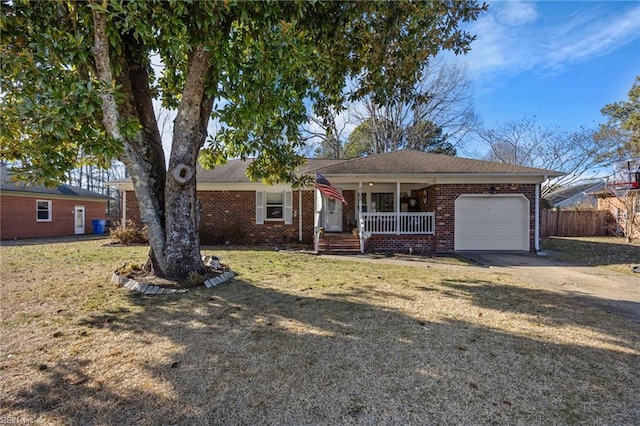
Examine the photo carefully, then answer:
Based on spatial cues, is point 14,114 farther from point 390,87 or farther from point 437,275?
point 437,275

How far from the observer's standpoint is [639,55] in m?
10.5

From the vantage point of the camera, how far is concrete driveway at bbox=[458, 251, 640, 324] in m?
5.37

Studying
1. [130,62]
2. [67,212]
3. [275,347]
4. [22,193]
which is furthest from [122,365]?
[67,212]

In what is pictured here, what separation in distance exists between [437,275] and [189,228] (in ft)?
18.4

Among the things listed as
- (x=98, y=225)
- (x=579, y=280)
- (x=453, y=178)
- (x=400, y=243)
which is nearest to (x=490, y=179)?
(x=453, y=178)

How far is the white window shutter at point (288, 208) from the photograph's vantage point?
14.8 m

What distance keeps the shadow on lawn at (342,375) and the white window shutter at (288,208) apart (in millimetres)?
10188

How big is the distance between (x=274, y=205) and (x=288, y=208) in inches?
27.3

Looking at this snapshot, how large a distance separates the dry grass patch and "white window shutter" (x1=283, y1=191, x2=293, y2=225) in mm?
8808

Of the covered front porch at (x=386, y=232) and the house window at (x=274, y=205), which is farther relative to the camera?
the house window at (x=274, y=205)

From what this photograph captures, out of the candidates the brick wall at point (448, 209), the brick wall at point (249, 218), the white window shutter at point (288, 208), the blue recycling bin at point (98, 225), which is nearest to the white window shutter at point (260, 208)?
the brick wall at point (249, 218)

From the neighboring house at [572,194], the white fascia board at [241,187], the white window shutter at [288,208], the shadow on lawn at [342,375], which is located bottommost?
the shadow on lawn at [342,375]

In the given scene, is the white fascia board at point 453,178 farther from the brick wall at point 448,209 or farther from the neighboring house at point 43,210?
the neighboring house at point 43,210

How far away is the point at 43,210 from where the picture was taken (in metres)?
18.5
